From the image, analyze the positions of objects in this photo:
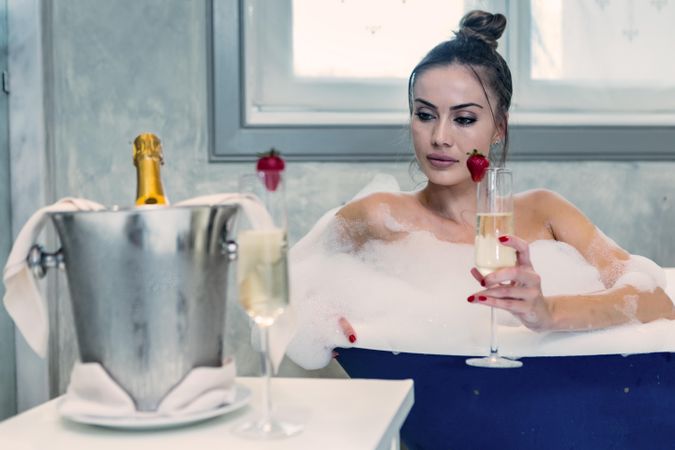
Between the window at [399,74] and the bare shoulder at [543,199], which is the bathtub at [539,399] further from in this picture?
the window at [399,74]

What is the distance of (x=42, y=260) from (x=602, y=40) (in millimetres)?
2156

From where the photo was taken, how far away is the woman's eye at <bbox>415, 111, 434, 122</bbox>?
2073 millimetres

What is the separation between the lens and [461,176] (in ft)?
6.81

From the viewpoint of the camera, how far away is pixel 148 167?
3.11 ft

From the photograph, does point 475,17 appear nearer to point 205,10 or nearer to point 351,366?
point 205,10

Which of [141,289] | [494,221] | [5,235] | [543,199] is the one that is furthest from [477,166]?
[5,235]

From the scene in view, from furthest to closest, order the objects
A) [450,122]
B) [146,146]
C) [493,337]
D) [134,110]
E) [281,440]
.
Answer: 1. [134,110]
2. [450,122]
3. [493,337]
4. [146,146]
5. [281,440]

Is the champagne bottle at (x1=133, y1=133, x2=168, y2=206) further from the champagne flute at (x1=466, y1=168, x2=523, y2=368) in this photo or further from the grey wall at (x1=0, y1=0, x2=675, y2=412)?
the grey wall at (x1=0, y1=0, x2=675, y2=412)

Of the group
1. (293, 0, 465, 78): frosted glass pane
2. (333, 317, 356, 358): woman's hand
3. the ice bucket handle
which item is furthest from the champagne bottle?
(293, 0, 465, 78): frosted glass pane

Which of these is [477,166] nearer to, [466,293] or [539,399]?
[466,293]

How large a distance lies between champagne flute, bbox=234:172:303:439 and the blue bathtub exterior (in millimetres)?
789

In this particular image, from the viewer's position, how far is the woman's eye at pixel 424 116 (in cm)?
207

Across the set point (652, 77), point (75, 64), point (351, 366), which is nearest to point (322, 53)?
point (75, 64)

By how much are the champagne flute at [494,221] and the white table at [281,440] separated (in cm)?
66
